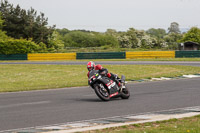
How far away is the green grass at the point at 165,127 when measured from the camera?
21.4ft

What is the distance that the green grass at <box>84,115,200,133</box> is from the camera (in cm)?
651

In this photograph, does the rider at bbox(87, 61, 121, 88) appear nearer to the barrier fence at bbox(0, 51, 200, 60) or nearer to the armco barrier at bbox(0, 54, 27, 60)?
the barrier fence at bbox(0, 51, 200, 60)

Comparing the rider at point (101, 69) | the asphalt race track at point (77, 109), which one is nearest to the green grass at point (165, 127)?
the asphalt race track at point (77, 109)

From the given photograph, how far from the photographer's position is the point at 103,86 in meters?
11.6

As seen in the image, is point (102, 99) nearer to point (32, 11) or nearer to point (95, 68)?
point (95, 68)

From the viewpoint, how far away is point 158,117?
26.7ft

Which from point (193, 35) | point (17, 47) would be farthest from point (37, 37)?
point (193, 35)

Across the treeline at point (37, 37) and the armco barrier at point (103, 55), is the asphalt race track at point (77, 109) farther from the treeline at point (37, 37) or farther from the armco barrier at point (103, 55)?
the treeline at point (37, 37)

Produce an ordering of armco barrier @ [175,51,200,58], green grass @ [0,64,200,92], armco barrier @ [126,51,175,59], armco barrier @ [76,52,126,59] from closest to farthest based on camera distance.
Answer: green grass @ [0,64,200,92] → armco barrier @ [175,51,200,58] → armco barrier @ [126,51,175,59] → armco barrier @ [76,52,126,59]

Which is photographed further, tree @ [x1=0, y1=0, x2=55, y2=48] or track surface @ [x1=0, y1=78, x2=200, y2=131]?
tree @ [x1=0, y1=0, x2=55, y2=48]

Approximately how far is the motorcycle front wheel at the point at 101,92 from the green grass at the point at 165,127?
4087 millimetres

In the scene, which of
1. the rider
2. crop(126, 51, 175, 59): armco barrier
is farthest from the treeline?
the rider

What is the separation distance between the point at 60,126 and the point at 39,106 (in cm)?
346

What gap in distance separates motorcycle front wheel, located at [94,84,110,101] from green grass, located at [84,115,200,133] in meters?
4.09
